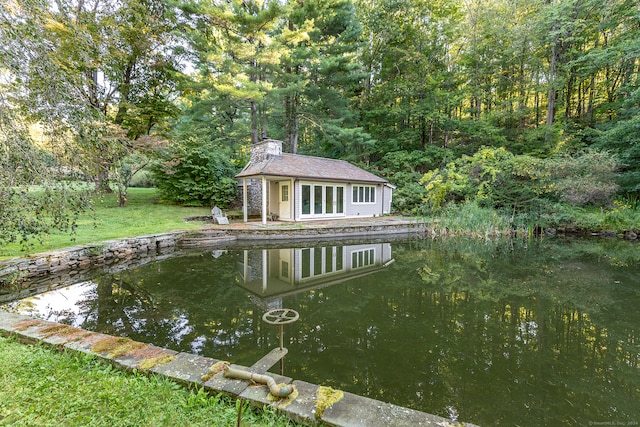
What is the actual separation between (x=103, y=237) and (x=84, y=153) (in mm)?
4600

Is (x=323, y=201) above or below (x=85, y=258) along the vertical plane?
above

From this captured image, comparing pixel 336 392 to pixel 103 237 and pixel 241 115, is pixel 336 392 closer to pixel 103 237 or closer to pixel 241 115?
pixel 103 237

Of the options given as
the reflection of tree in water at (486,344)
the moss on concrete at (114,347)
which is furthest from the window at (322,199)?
the moss on concrete at (114,347)

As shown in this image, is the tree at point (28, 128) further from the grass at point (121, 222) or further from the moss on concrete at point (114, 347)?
the moss on concrete at point (114, 347)

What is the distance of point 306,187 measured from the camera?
1254 cm

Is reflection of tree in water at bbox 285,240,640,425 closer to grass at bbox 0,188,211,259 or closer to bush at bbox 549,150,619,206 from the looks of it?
grass at bbox 0,188,211,259

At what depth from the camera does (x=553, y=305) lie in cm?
432

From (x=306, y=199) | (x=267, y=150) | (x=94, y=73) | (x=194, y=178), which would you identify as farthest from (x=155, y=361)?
(x=94, y=73)

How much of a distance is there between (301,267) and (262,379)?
4721mm

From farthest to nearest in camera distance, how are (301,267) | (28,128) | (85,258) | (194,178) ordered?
(194,178)
(301,267)
(85,258)
(28,128)

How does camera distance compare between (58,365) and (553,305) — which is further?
(553,305)

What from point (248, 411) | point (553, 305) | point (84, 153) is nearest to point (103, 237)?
point (84, 153)

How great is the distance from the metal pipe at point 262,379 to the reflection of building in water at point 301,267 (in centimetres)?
227

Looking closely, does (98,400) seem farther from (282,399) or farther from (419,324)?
(419,324)
